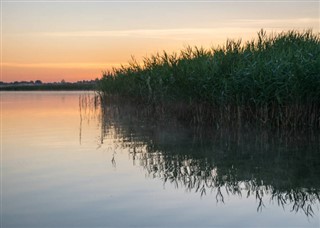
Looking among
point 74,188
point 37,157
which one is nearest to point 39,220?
point 74,188

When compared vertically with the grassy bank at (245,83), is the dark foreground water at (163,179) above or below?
below

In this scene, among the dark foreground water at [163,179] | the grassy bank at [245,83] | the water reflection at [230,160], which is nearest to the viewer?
the dark foreground water at [163,179]

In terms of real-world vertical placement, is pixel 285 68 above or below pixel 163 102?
above

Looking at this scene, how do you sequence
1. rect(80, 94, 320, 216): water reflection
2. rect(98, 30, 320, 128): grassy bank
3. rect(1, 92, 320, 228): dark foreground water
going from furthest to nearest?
1. rect(98, 30, 320, 128): grassy bank
2. rect(80, 94, 320, 216): water reflection
3. rect(1, 92, 320, 228): dark foreground water

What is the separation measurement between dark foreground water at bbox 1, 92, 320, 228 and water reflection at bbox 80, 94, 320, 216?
2cm

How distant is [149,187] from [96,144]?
4.57 meters

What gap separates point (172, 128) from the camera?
516 inches

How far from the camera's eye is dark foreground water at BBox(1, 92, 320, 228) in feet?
17.5

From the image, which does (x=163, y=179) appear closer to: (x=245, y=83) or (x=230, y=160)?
(x=230, y=160)

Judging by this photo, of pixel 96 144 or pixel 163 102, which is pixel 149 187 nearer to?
pixel 96 144

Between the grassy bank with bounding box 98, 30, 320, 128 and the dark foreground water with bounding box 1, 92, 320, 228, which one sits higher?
the grassy bank with bounding box 98, 30, 320, 128

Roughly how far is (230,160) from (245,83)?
3954mm

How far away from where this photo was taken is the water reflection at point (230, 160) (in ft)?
21.0

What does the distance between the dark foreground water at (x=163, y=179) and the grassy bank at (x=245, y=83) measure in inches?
22.8
